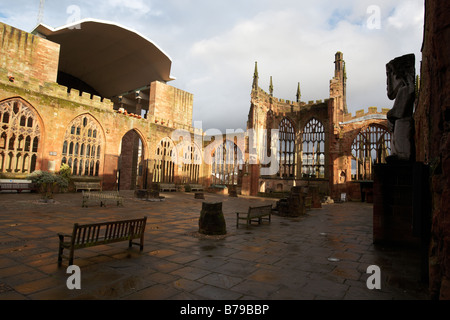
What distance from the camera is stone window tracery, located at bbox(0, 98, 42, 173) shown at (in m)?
16.2

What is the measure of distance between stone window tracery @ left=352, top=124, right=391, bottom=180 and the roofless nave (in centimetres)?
10

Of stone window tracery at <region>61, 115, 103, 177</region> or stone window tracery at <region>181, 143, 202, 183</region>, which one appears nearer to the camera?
stone window tracery at <region>61, 115, 103, 177</region>

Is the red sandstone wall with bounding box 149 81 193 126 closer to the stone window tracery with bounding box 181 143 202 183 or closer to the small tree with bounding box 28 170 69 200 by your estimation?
the stone window tracery with bounding box 181 143 202 183

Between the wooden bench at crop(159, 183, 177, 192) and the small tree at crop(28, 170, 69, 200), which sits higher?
the small tree at crop(28, 170, 69, 200)

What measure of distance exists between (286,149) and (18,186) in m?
26.4

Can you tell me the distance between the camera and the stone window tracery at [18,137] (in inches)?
637

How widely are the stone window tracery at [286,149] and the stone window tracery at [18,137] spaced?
24.7 metres

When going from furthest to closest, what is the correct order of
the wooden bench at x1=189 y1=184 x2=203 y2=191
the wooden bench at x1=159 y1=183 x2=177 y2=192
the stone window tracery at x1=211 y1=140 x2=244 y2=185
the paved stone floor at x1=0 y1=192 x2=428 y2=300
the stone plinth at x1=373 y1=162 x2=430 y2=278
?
the stone window tracery at x1=211 y1=140 x2=244 y2=185 → the wooden bench at x1=189 y1=184 x2=203 y2=191 → the wooden bench at x1=159 y1=183 x2=177 y2=192 → the stone plinth at x1=373 y1=162 x2=430 y2=278 → the paved stone floor at x1=0 y1=192 x2=428 y2=300

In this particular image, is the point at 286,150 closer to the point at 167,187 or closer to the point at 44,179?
the point at 167,187

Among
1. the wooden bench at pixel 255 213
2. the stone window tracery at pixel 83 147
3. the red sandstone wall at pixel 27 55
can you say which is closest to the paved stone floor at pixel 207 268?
the wooden bench at pixel 255 213

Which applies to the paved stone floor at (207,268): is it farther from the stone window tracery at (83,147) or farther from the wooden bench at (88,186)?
the stone window tracery at (83,147)

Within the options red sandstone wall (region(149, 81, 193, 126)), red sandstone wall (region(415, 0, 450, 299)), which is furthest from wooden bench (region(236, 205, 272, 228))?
red sandstone wall (region(149, 81, 193, 126))

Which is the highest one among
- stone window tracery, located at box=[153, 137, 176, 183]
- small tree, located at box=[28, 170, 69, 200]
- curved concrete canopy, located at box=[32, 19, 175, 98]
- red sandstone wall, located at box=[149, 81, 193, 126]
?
curved concrete canopy, located at box=[32, 19, 175, 98]
